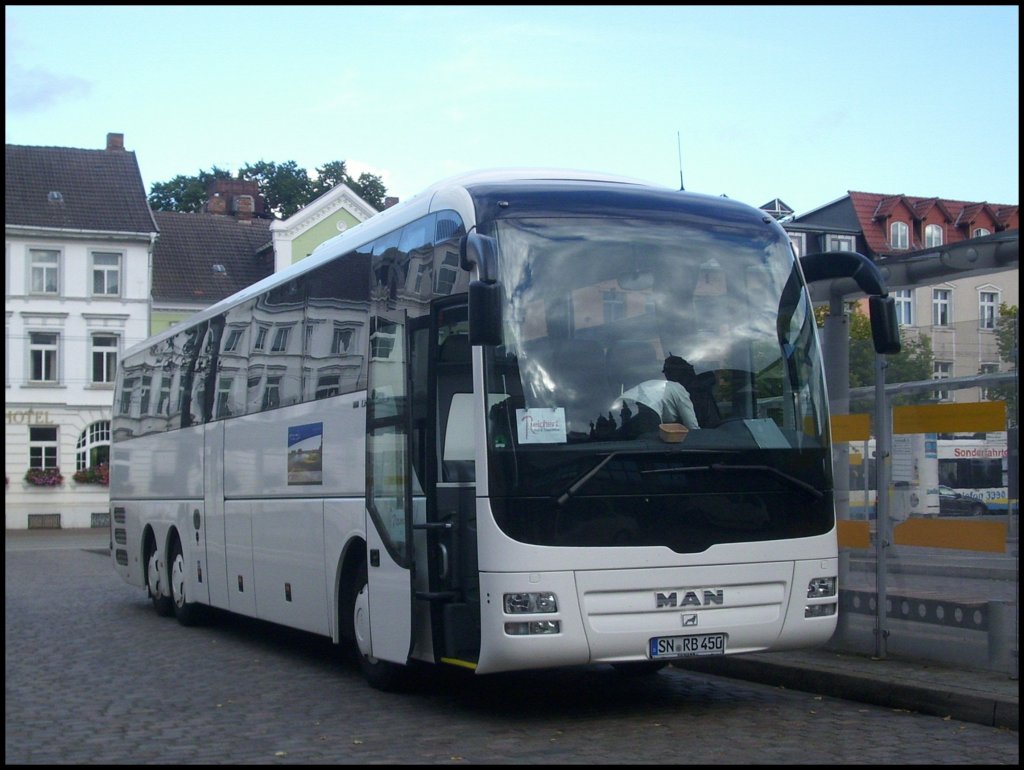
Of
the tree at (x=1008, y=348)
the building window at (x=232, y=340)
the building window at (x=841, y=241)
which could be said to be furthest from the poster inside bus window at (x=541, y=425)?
the building window at (x=841, y=241)

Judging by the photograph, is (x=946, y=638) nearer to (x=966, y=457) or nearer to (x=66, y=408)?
(x=966, y=457)

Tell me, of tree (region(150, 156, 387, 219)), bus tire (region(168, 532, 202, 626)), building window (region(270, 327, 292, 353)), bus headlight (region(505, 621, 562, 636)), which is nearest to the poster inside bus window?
bus headlight (region(505, 621, 562, 636))

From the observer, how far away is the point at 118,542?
21.0 meters

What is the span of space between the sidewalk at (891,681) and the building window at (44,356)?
50.0 meters

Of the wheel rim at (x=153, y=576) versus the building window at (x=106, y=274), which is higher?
the building window at (x=106, y=274)

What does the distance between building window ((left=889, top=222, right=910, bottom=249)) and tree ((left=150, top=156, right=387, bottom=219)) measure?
2637cm

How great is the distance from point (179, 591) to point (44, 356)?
43.3 m

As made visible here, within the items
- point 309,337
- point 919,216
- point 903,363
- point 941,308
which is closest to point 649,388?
point 903,363

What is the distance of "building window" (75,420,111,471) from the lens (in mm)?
58312

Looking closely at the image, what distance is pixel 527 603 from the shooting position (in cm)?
884

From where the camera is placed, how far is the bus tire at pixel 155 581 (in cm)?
1861

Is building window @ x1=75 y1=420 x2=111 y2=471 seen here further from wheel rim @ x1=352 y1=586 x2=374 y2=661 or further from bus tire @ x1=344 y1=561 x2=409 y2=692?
wheel rim @ x1=352 y1=586 x2=374 y2=661

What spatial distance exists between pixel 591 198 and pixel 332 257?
11.5ft

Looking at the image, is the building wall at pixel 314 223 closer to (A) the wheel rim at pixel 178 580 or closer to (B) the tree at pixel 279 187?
(B) the tree at pixel 279 187
